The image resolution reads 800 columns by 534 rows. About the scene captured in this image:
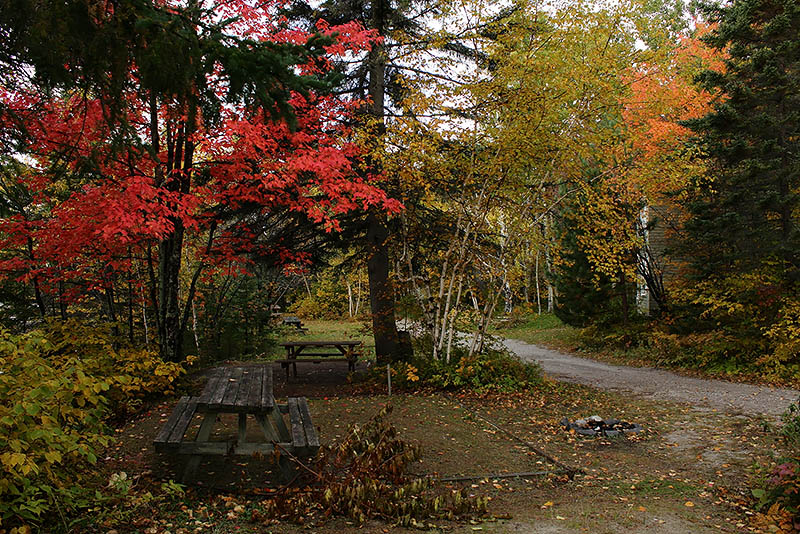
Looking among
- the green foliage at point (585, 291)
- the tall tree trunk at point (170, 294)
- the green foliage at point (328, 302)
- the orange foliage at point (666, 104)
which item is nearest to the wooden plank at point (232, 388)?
the tall tree trunk at point (170, 294)

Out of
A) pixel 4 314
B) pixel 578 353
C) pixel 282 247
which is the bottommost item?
pixel 578 353

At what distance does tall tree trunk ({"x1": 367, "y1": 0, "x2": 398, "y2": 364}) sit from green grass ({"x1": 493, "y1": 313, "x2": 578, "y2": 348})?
949 centimetres

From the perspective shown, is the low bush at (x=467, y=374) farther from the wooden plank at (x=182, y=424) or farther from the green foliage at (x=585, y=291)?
the green foliage at (x=585, y=291)

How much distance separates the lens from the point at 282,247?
9352 mm

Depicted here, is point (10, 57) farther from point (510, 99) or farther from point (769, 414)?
point (769, 414)

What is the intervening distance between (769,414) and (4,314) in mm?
11665

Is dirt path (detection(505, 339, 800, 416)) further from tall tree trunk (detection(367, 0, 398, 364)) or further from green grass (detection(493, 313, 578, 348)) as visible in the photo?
green grass (detection(493, 313, 578, 348))

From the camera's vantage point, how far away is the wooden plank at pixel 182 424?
394cm

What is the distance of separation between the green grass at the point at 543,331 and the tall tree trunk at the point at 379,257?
949 cm

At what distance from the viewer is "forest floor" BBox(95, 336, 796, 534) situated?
378 cm

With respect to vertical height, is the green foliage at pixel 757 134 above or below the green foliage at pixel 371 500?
above

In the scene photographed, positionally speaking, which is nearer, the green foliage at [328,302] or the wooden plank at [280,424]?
the wooden plank at [280,424]

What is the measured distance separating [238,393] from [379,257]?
19.9 ft

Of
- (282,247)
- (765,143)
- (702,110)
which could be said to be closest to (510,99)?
(282,247)
